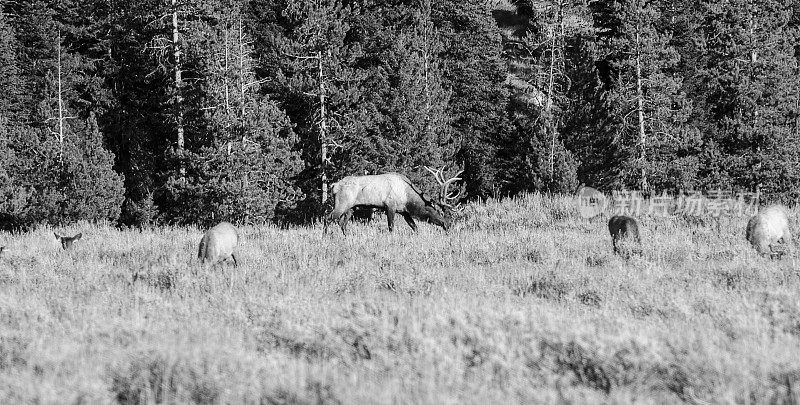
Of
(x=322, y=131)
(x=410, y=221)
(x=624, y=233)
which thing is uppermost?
(x=322, y=131)

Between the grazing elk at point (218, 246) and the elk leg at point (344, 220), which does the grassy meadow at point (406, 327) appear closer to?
the grazing elk at point (218, 246)

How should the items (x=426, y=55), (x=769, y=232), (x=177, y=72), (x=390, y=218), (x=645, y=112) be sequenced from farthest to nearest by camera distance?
(x=426, y=55), (x=645, y=112), (x=177, y=72), (x=390, y=218), (x=769, y=232)

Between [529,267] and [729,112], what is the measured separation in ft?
86.4

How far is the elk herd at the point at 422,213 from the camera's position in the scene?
1260 centimetres

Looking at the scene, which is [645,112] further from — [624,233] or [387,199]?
[624,233]

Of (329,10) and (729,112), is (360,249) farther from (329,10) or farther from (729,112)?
(729,112)

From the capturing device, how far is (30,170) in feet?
96.2

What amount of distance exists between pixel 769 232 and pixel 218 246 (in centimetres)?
915

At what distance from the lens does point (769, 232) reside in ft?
41.2

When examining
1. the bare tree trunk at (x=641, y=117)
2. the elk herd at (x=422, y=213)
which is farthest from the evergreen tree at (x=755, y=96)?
the elk herd at (x=422, y=213)

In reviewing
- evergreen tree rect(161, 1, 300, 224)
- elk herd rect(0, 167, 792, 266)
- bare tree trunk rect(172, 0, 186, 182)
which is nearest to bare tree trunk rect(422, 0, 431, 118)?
evergreen tree rect(161, 1, 300, 224)

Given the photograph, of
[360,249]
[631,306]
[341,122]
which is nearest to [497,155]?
[341,122]

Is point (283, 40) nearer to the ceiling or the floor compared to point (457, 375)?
nearer to the ceiling

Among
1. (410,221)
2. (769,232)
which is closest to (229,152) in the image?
(410,221)
